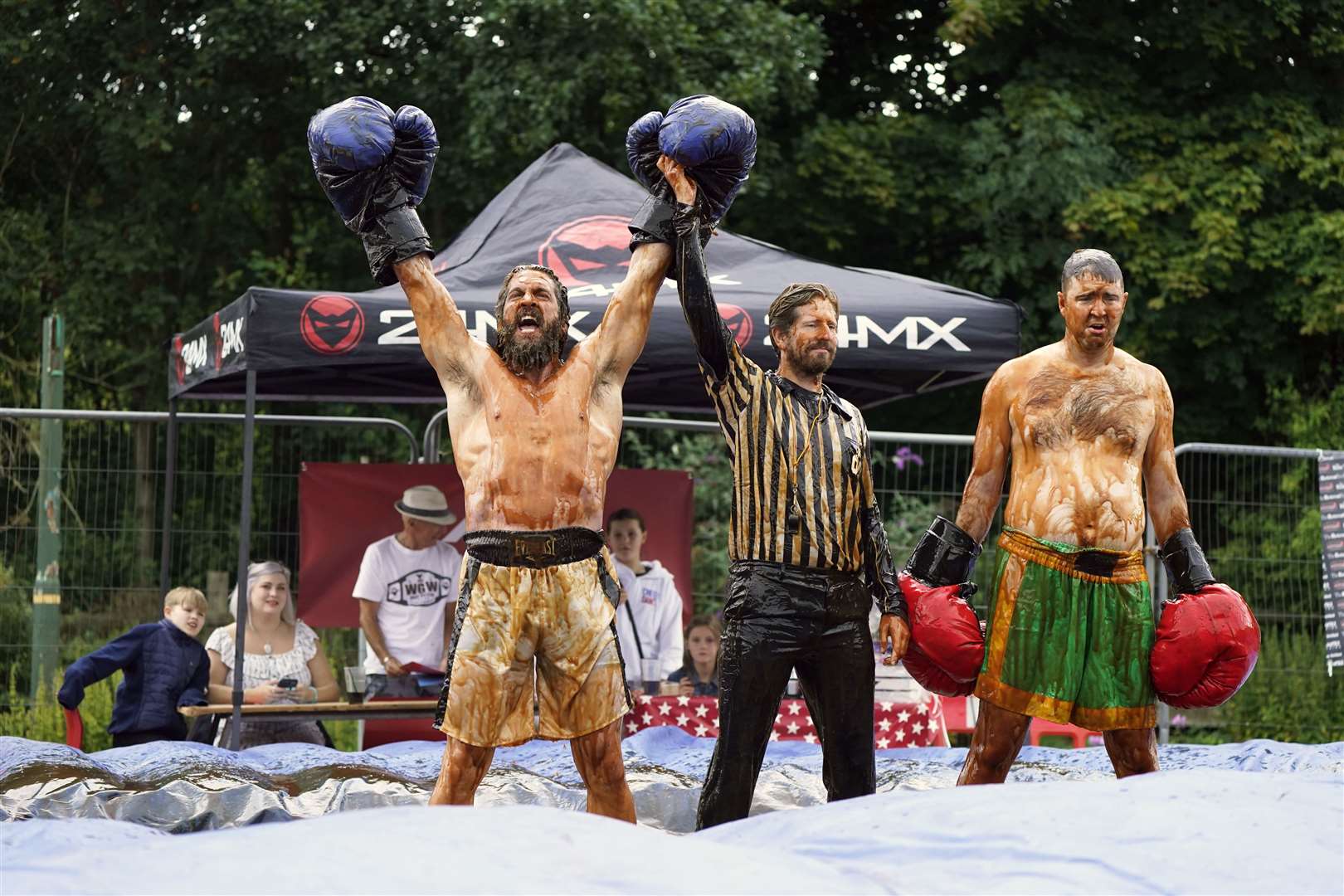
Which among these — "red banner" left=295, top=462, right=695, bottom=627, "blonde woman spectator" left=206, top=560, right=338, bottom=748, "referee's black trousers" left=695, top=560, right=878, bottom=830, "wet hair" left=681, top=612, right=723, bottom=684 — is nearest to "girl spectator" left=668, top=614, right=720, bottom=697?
"wet hair" left=681, top=612, right=723, bottom=684

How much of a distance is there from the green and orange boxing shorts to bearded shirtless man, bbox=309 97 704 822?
1198mm

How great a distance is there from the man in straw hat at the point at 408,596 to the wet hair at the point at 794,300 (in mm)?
3613

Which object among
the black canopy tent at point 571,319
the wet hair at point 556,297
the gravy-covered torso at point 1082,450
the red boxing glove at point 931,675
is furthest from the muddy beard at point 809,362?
the black canopy tent at point 571,319

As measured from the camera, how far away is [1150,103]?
15.3 meters

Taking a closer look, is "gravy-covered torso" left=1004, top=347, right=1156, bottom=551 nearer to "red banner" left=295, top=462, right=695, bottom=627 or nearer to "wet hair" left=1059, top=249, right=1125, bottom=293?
"wet hair" left=1059, top=249, right=1125, bottom=293

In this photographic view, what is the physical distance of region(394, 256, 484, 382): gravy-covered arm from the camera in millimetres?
4477

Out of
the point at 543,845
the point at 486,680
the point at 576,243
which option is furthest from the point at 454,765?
the point at 576,243

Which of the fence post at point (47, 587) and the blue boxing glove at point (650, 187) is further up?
the blue boxing glove at point (650, 187)

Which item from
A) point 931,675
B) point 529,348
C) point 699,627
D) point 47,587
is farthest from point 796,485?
point 47,587

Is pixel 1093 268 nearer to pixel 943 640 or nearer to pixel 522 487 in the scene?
pixel 943 640

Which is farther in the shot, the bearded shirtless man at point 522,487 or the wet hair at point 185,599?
the wet hair at point 185,599

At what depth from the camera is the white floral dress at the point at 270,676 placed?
7.46m

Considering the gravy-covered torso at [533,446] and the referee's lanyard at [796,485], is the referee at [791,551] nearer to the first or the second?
the referee's lanyard at [796,485]

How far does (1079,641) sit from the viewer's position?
15.2 feet
